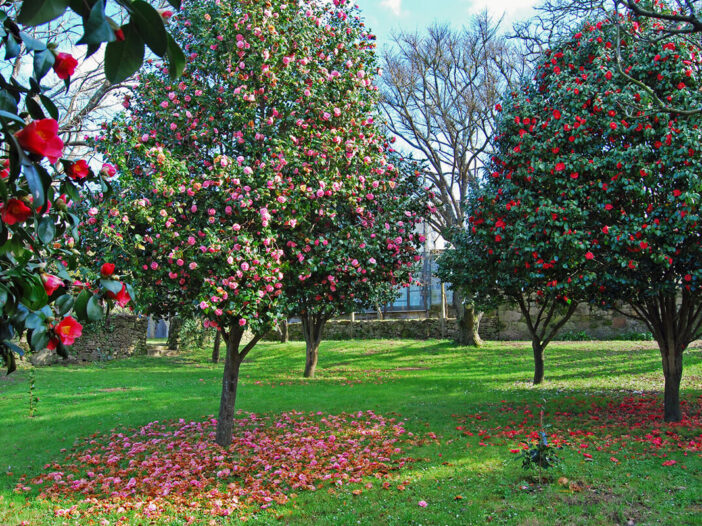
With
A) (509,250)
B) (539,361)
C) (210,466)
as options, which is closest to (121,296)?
(210,466)

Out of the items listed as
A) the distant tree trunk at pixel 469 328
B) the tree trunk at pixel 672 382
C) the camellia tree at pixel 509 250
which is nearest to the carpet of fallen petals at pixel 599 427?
the tree trunk at pixel 672 382

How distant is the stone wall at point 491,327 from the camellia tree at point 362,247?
15.3 metres

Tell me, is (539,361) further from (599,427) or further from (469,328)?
(469,328)

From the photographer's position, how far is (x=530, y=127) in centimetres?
887

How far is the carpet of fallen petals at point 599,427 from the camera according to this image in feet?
23.6

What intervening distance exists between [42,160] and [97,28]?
1.91ft

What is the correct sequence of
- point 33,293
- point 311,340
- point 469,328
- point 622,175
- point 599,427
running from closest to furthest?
point 33,293 < point 622,175 < point 599,427 < point 311,340 < point 469,328

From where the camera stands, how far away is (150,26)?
1312mm

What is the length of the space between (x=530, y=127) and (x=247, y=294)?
5.63 meters

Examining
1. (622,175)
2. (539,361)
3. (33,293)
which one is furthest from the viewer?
(539,361)

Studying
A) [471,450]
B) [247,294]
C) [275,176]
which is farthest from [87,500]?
[471,450]

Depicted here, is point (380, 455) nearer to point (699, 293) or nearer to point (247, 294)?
point (247, 294)

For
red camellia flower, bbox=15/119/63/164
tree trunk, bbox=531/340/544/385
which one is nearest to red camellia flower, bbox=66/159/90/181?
red camellia flower, bbox=15/119/63/164

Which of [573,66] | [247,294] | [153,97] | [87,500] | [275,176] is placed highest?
[573,66]
